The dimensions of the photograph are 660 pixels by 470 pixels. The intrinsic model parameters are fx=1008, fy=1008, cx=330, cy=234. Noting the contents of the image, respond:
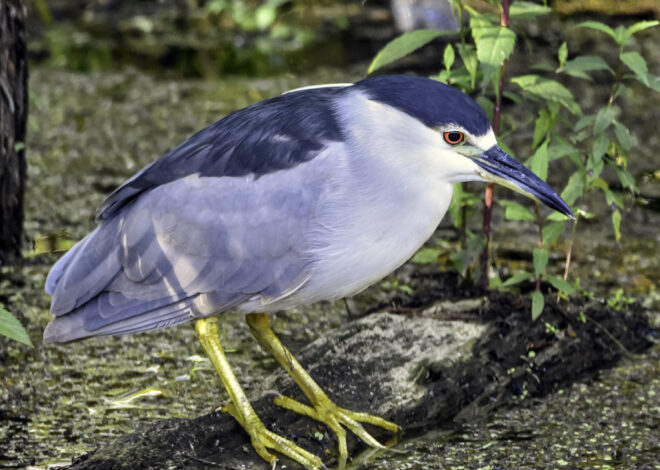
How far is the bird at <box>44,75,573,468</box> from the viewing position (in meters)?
3.20

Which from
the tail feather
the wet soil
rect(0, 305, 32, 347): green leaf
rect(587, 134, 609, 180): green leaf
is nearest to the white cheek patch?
rect(587, 134, 609, 180): green leaf

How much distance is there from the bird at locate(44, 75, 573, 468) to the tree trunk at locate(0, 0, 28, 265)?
1493 millimetres

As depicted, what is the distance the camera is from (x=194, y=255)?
3.41m

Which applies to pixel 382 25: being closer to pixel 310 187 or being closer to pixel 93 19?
pixel 93 19

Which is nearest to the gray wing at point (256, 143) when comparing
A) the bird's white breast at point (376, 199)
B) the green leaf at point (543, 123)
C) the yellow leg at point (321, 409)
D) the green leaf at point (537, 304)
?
the bird's white breast at point (376, 199)

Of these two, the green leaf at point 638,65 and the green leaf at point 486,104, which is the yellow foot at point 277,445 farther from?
the green leaf at point 638,65

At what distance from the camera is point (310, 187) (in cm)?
326

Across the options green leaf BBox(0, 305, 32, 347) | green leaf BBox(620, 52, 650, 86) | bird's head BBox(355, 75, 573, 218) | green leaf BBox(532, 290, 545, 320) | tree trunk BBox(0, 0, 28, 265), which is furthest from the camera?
tree trunk BBox(0, 0, 28, 265)

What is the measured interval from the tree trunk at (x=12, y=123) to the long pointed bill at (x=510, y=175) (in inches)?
102

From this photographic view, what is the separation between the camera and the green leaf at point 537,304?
13.0ft

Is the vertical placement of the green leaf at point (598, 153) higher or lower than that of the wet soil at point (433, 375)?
higher

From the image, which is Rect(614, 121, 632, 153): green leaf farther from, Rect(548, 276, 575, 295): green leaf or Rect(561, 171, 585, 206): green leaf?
Rect(548, 276, 575, 295): green leaf

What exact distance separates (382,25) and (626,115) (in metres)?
2.78

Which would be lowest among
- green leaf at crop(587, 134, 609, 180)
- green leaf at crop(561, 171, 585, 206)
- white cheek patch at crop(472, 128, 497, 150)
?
green leaf at crop(561, 171, 585, 206)
